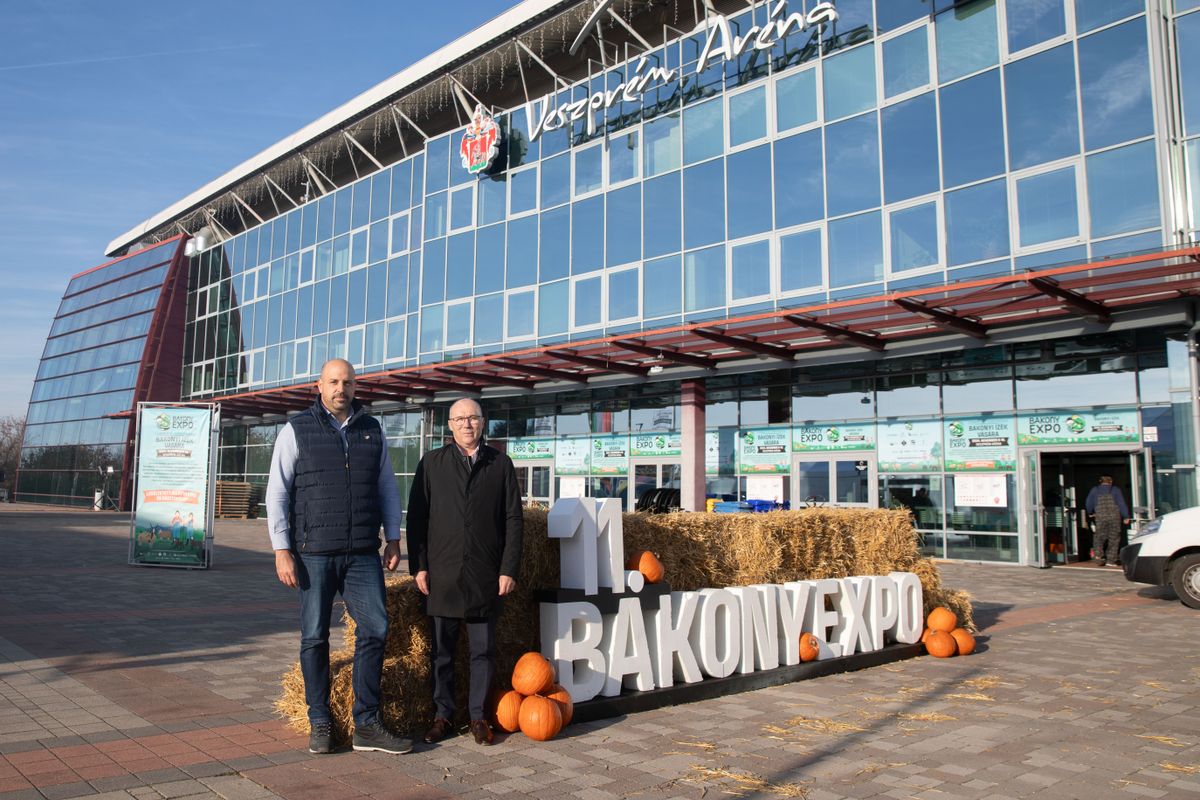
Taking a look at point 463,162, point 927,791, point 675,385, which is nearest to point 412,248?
point 463,162

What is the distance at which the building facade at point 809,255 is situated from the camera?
15719 mm

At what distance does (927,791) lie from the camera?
14.8 ft

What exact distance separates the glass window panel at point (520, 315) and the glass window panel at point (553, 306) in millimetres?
394

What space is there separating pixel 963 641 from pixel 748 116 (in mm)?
15318

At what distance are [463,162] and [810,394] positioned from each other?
13.3 m

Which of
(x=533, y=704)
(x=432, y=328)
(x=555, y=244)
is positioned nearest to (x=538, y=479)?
(x=432, y=328)

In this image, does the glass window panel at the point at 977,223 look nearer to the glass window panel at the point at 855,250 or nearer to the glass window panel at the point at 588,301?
the glass window panel at the point at 855,250

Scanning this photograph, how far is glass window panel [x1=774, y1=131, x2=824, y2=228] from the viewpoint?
19.7 metres

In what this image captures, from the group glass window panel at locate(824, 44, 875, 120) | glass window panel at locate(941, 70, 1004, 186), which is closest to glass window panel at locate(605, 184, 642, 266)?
glass window panel at locate(824, 44, 875, 120)

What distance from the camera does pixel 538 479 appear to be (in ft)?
87.3

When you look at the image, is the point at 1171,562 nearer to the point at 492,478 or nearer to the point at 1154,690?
the point at 1154,690

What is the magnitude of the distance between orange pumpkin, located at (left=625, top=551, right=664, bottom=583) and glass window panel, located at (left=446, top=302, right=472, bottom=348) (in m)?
21.2

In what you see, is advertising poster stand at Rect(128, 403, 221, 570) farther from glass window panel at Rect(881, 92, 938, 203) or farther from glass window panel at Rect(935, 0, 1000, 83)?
glass window panel at Rect(935, 0, 1000, 83)

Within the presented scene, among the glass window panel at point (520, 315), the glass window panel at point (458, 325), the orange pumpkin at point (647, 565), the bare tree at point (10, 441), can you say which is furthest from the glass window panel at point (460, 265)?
the bare tree at point (10, 441)
